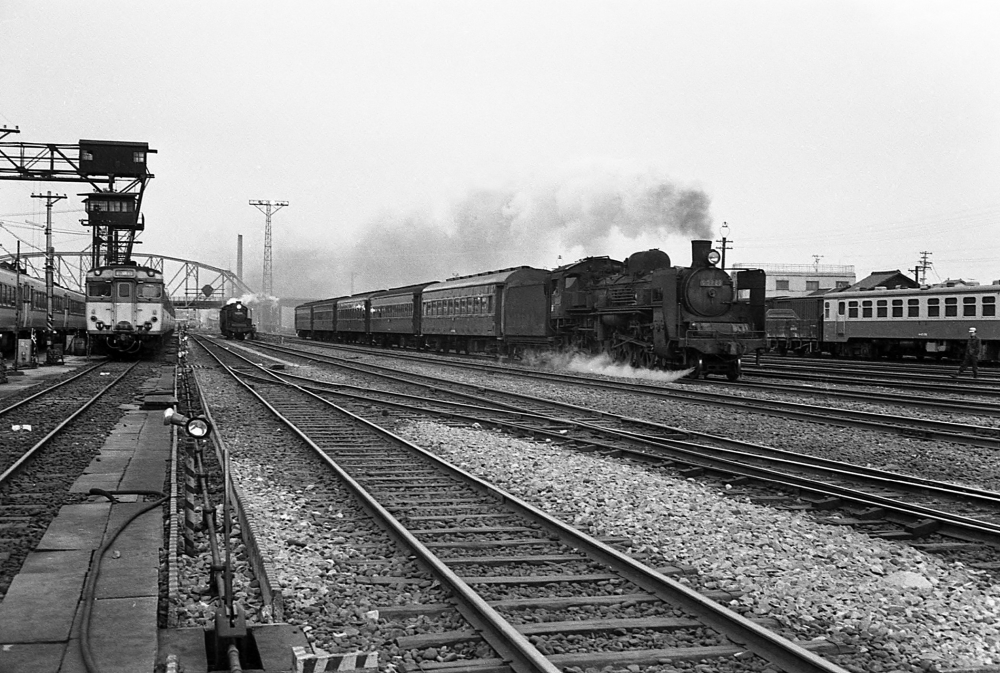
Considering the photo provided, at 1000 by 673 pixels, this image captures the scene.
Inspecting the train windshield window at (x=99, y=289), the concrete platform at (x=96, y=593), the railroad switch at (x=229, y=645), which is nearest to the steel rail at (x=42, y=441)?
the concrete platform at (x=96, y=593)

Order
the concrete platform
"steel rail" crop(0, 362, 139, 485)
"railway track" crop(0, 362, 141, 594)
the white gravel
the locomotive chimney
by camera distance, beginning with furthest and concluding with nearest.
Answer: the locomotive chimney → "steel rail" crop(0, 362, 139, 485) → "railway track" crop(0, 362, 141, 594) → the white gravel → the concrete platform

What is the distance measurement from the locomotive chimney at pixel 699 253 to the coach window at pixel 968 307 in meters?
12.7

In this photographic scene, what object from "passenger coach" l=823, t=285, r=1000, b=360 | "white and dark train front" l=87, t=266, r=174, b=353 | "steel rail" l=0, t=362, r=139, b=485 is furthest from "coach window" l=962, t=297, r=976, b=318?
"white and dark train front" l=87, t=266, r=174, b=353

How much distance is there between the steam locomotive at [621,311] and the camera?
21547 mm

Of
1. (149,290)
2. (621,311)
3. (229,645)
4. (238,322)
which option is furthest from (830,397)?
(238,322)

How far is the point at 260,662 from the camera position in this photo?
4.35 metres

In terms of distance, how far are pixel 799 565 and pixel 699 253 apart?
16.3 meters

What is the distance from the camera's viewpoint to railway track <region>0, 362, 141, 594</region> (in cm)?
689

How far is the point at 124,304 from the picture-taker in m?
29.5

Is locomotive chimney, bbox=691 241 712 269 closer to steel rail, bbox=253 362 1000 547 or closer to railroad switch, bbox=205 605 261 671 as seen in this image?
steel rail, bbox=253 362 1000 547

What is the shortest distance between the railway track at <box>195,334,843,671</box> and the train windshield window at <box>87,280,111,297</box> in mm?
23090

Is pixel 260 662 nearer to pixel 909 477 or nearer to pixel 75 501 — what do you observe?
pixel 75 501

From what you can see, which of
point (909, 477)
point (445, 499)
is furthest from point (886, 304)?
point (445, 499)

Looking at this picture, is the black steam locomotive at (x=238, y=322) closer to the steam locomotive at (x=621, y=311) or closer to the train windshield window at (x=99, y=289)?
the steam locomotive at (x=621, y=311)
